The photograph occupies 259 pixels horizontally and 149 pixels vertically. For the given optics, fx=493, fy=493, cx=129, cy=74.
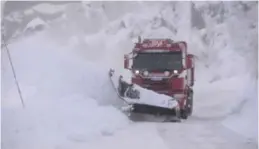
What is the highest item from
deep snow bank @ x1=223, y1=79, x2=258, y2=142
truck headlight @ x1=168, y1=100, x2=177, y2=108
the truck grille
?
the truck grille

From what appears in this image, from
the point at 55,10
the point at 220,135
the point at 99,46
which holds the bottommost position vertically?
the point at 220,135

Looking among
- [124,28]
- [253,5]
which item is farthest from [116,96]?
[253,5]

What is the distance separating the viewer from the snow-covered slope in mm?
2547

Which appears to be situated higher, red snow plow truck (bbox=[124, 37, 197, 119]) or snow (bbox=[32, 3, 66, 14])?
snow (bbox=[32, 3, 66, 14])

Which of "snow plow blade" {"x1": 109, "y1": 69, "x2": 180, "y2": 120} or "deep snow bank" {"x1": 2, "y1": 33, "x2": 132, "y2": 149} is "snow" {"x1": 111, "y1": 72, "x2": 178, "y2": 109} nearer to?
"snow plow blade" {"x1": 109, "y1": 69, "x2": 180, "y2": 120}

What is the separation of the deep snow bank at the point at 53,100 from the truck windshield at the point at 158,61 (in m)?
0.19

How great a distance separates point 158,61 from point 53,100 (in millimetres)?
590

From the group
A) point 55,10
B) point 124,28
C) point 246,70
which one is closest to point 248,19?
point 246,70

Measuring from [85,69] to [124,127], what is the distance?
14.5 inches

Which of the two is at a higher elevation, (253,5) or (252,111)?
(253,5)

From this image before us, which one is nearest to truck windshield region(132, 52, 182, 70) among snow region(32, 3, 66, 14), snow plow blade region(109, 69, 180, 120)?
snow plow blade region(109, 69, 180, 120)

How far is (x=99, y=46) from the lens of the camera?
2.62 metres

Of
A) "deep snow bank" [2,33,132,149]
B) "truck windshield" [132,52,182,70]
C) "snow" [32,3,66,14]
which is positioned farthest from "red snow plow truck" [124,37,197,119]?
"snow" [32,3,66,14]

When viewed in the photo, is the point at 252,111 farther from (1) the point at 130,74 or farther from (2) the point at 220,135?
(1) the point at 130,74
